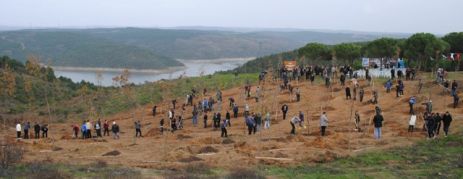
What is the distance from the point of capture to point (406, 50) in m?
52.6

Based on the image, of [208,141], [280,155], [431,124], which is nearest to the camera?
[280,155]

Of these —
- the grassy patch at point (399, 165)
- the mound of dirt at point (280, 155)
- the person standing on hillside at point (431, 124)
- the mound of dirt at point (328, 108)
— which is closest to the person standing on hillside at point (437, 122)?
the person standing on hillside at point (431, 124)

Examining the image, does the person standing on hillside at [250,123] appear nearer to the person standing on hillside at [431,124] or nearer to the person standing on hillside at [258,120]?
the person standing on hillside at [258,120]

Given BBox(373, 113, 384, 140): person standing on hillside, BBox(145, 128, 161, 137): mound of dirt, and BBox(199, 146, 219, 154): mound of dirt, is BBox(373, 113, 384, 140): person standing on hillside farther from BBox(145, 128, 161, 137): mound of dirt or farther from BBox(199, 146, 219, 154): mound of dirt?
BBox(145, 128, 161, 137): mound of dirt

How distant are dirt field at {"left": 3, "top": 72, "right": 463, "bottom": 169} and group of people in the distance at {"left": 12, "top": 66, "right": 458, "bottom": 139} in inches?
19.3

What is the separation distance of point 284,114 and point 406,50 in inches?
927

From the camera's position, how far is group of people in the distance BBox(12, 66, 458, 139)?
25770 mm

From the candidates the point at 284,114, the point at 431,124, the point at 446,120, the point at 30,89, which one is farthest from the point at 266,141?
the point at 30,89

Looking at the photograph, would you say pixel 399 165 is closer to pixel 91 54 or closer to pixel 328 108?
pixel 328 108

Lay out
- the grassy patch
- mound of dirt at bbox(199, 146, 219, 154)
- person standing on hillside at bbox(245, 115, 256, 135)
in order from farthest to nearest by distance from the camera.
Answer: person standing on hillside at bbox(245, 115, 256, 135) < mound of dirt at bbox(199, 146, 219, 154) < the grassy patch

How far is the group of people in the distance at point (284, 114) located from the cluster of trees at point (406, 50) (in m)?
6.16

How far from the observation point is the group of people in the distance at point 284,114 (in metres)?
25.8

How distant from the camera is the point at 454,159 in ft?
65.4

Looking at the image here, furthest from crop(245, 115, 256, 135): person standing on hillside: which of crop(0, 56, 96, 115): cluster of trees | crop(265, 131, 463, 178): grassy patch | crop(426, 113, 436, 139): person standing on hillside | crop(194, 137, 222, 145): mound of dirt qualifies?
crop(0, 56, 96, 115): cluster of trees
